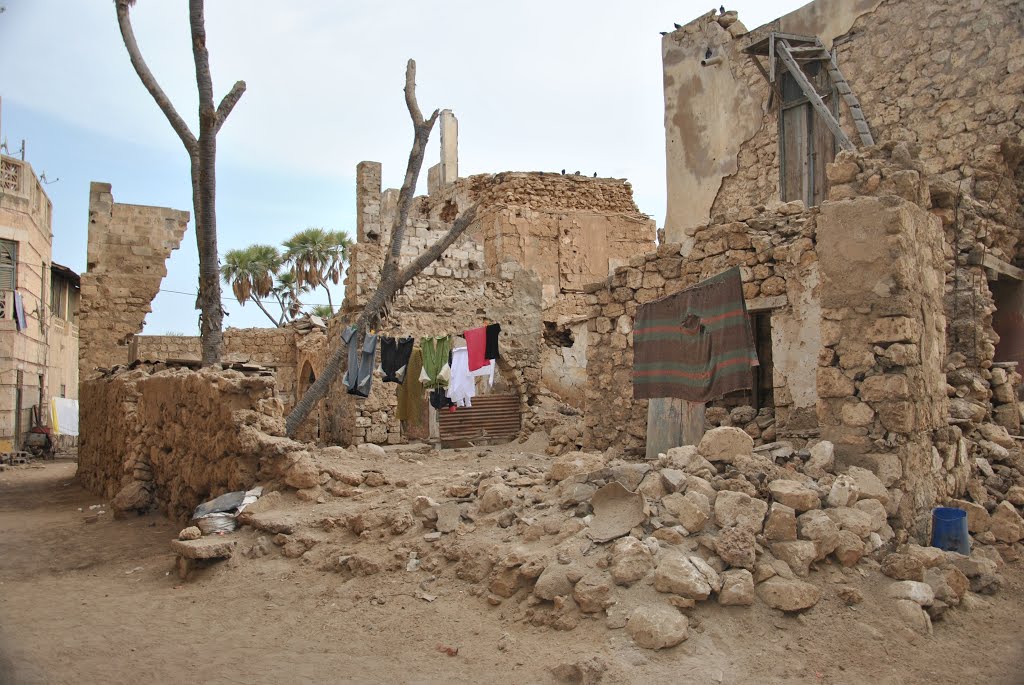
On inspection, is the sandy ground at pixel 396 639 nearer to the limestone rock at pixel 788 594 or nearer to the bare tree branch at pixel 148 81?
the limestone rock at pixel 788 594

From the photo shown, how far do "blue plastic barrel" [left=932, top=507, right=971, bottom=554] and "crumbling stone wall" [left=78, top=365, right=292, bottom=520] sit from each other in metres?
5.32

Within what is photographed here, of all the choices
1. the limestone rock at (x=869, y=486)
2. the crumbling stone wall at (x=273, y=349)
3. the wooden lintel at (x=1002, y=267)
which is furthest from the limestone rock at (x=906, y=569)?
the crumbling stone wall at (x=273, y=349)

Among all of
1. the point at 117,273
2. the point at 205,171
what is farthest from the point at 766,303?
the point at 117,273

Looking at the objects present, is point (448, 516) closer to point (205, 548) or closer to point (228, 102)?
point (205, 548)

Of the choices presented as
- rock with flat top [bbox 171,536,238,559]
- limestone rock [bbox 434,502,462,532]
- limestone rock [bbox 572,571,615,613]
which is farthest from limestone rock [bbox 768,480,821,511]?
rock with flat top [bbox 171,536,238,559]

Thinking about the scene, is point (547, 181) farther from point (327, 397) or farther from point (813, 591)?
point (813, 591)

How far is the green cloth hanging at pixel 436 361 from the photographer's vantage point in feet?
39.2

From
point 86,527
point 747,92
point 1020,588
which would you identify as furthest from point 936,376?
point 86,527

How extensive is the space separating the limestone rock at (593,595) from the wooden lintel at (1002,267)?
559 cm

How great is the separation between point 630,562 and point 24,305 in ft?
56.7

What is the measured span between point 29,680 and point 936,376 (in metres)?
6.39

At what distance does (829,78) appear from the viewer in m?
11.0

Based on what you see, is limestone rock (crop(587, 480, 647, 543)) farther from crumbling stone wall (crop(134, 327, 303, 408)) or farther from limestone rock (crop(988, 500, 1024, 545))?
crumbling stone wall (crop(134, 327, 303, 408))

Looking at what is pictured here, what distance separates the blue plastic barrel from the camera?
560 centimetres
